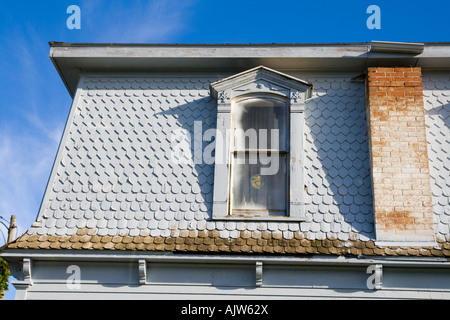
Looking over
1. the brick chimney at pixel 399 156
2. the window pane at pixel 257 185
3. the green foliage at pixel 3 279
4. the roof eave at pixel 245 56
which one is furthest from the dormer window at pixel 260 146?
the green foliage at pixel 3 279

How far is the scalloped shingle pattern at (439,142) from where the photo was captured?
7.73m

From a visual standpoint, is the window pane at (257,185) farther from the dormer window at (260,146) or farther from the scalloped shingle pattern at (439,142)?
the scalloped shingle pattern at (439,142)

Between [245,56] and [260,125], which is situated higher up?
[245,56]

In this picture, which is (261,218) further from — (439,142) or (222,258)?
(439,142)

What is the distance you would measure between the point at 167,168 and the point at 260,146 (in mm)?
1491

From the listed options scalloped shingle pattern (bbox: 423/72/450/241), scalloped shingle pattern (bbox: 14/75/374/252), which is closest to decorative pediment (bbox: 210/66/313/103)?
scalloped shingle pattern (bbox: 14/75/374/252)

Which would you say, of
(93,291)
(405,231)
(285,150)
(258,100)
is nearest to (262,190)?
(285,150)

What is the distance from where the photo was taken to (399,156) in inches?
315

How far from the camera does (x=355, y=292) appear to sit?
721 centimetres

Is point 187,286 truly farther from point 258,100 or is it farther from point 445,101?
point 445,101

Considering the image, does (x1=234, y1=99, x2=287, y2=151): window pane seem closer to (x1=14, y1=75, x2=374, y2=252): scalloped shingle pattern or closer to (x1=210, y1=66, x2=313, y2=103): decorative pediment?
(x1=210, y1=66, x2=313, y2=103): decorative pediment

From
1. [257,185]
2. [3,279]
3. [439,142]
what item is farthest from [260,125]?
[3,279]

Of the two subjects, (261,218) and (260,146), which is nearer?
(261,218)

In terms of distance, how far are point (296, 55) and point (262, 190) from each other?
2.37 metres
